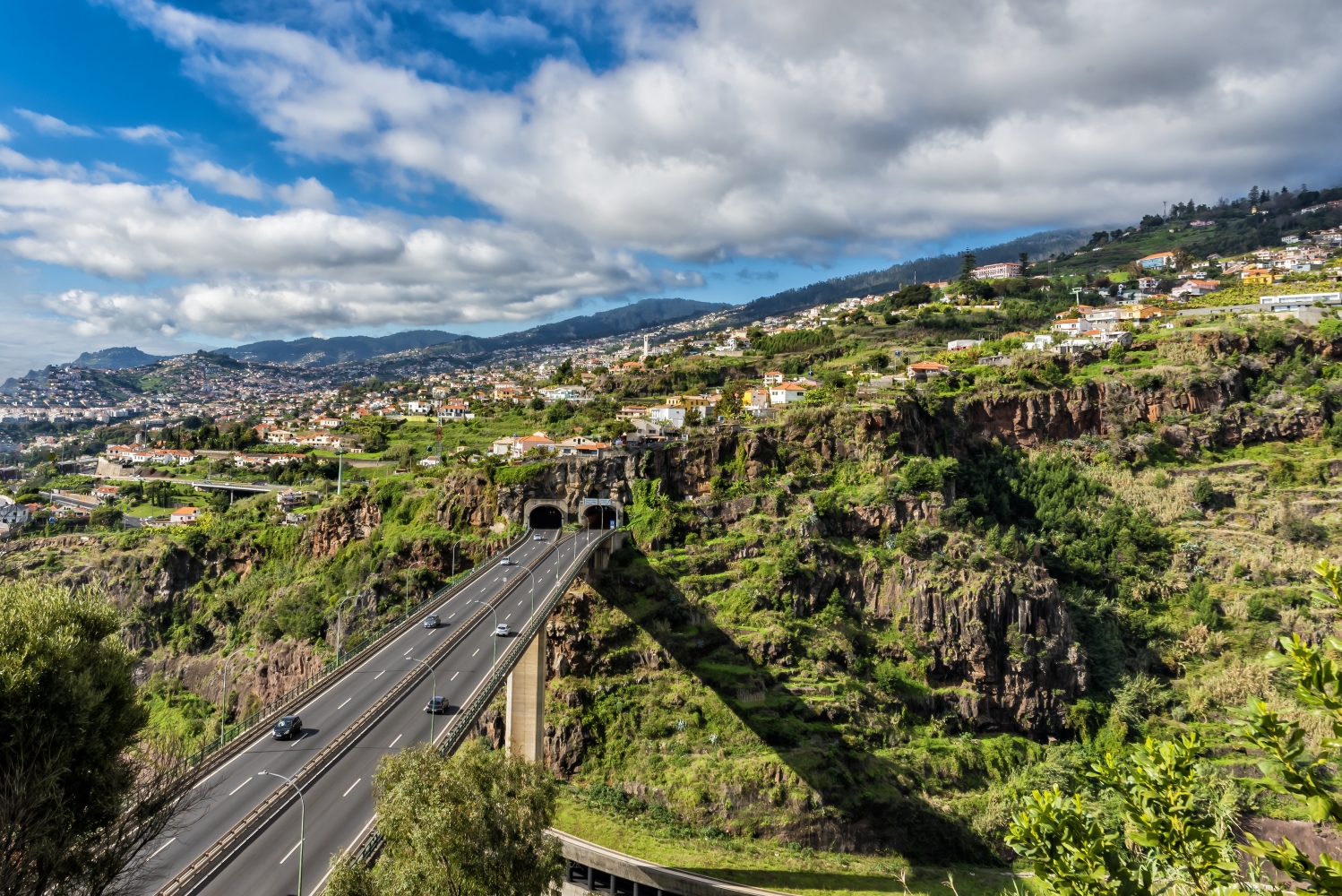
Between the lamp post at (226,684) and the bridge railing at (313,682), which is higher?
the bridge railing at (313,682)

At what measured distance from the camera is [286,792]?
856 inches

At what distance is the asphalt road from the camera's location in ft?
61.9

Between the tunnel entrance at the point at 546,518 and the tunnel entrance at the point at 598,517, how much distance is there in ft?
8.64

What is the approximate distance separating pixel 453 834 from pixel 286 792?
7435 millimetres

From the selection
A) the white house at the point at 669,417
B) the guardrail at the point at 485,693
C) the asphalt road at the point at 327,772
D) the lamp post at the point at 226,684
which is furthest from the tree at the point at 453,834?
the white house at the point at 669,417

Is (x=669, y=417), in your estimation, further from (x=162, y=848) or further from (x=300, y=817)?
(x=162, y=848)

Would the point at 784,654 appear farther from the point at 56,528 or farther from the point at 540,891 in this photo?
the point at 56,528

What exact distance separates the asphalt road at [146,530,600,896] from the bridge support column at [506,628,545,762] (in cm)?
203

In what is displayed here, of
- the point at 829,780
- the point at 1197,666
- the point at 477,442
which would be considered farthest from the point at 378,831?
the point at 477,442

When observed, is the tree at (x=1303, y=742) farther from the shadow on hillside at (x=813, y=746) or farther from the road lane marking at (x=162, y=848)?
the shadow on hillside at (x=813, y=746)

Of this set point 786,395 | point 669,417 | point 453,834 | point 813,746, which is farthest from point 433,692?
point 786,395

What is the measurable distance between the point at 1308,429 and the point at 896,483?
46.3 meters

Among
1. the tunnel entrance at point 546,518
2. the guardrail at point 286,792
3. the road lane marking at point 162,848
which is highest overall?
the tunnel entrance at point 546,518

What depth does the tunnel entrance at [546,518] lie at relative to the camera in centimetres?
6191
